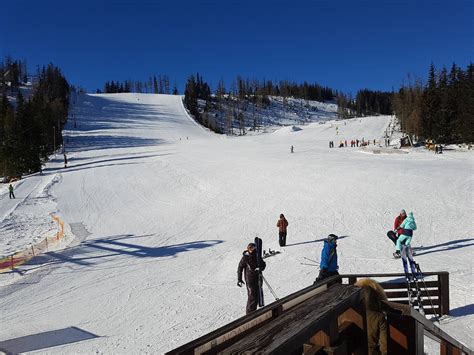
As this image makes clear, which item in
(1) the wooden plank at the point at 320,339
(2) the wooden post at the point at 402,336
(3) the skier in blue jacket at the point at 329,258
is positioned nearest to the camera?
(1) the wooden plank at the point at 320,339

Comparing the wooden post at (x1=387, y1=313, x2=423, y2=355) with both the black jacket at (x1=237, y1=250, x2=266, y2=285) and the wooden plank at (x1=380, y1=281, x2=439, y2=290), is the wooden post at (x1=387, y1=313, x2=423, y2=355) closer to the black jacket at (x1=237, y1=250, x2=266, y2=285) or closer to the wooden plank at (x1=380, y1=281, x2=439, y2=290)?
the black jacket at (x1=237, y1=250, x2=266, y2=285)

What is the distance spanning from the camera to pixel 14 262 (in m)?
14.8

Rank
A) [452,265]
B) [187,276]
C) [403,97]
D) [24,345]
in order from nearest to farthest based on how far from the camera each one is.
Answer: [24,345] → [452,265] → [187,276] → [403,97]

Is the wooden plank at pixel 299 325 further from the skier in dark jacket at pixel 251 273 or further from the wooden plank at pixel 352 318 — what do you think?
the skier in dark jacket at pixel 251 273

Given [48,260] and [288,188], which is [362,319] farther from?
[288,188]

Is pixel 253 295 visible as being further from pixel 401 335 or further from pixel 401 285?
pixel 401 335

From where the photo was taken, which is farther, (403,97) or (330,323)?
(403,97)

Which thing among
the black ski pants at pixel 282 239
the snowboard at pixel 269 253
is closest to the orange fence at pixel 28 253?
the snowboard at pixel 269 253

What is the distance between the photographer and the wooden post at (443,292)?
7.58 m

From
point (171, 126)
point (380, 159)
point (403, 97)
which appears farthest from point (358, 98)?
point (380, 159)

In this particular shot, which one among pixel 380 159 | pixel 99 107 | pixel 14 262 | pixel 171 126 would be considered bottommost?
pixel 14 262

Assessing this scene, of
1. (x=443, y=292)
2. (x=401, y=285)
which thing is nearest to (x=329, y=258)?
(x=401, y=285)

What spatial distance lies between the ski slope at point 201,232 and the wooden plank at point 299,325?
517cm

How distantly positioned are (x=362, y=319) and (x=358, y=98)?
599 feet
